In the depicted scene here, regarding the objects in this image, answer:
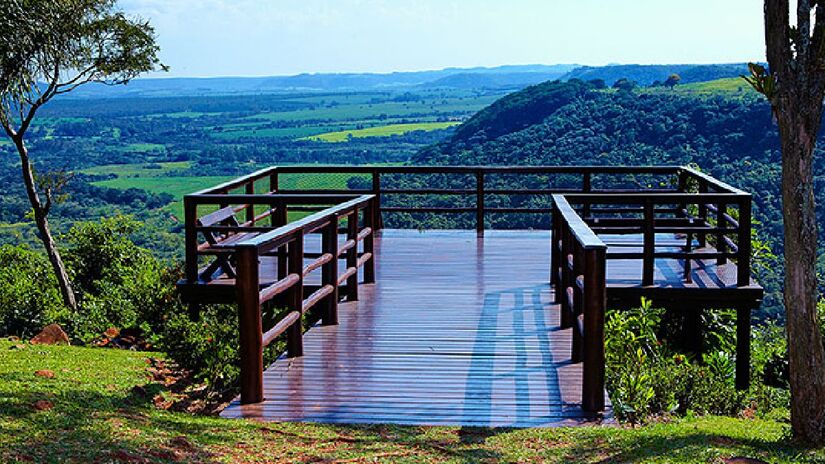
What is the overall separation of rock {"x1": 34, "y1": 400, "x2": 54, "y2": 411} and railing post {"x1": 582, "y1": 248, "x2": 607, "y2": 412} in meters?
3.09

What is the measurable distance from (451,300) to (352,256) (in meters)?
1.04

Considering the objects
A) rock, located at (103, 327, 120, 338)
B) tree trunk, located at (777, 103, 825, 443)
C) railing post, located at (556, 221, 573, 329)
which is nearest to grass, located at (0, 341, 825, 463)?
tree trunk, located at (777, 103, 825, 443)

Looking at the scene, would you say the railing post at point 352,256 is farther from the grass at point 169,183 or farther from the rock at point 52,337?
the grass at point 169,183

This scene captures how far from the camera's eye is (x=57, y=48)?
14281 millimetres

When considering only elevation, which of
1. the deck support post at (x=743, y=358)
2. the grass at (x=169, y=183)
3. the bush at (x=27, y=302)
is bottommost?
the grass at (x=169, y=183)

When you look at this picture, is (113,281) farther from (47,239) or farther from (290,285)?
(290,285)

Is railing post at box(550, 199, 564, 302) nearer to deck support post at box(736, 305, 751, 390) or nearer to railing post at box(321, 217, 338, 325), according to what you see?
deck support post at box(736, 305, 751, 390)

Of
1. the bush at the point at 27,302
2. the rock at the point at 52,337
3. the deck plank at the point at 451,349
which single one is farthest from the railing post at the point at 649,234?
the bush at the point at 27,302

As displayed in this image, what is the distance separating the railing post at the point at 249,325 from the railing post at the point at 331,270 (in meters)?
2.19

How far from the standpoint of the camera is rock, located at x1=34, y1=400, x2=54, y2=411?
5.64 m

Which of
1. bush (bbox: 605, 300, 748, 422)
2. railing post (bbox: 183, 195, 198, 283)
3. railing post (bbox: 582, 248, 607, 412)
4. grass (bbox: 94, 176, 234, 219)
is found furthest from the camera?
grass (bbox: 94, 176, 234, 219)

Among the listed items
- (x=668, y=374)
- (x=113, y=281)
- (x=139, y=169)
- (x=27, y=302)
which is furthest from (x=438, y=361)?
(x=139, y=169)

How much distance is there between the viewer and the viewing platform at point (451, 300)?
6.16m

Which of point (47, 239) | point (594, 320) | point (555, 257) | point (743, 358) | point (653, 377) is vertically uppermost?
point (594, 320)
